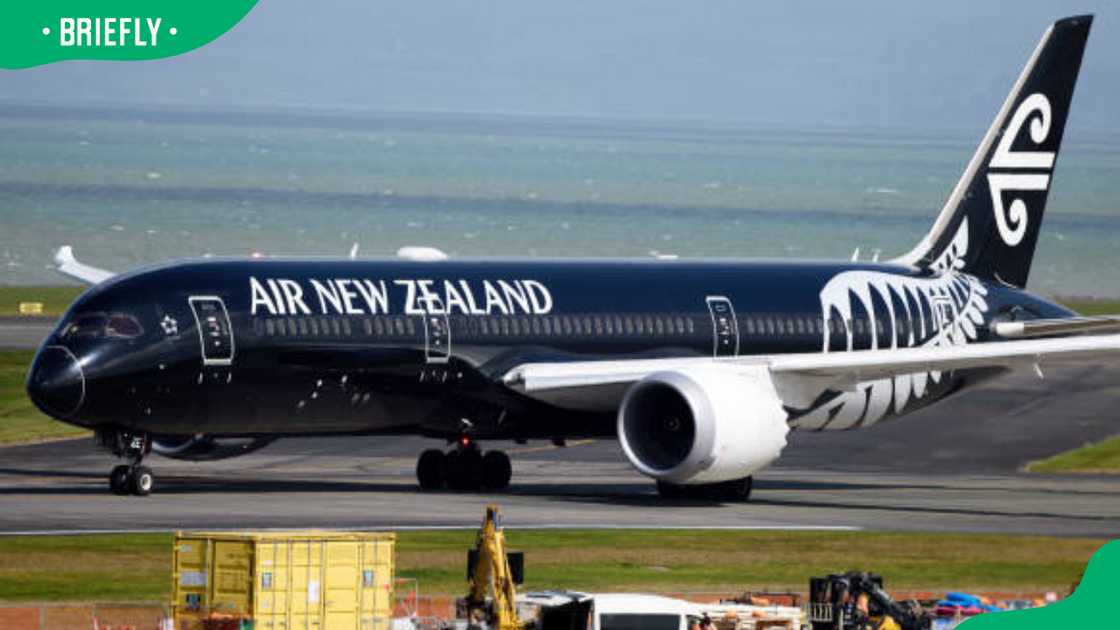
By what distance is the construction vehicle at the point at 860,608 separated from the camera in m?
32.6

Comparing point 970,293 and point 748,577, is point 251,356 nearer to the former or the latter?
point 748,577

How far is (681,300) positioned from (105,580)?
19444mm

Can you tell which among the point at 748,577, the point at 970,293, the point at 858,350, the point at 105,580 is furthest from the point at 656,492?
the point at 105,580

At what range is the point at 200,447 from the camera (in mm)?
51938

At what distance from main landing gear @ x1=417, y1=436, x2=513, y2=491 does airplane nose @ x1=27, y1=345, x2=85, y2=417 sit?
874 centimetres

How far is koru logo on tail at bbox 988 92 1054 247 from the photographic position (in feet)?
197

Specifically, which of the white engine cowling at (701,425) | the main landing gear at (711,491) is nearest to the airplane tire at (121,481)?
the white engine cowling at (701,425)

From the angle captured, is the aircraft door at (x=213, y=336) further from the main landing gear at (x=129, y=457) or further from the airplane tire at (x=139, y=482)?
the airplane tire at (x=139, y=482)

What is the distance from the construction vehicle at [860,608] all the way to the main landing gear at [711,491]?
16877mm

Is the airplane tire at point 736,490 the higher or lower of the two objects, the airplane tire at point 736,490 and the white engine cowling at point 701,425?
the lower

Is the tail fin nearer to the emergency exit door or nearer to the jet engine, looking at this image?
the jet engine

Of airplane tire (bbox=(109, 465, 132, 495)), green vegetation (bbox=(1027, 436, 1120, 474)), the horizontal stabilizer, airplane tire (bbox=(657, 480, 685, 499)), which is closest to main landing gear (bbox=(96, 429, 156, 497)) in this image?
airplane tire (bbox=(109, 465, 132, 495))

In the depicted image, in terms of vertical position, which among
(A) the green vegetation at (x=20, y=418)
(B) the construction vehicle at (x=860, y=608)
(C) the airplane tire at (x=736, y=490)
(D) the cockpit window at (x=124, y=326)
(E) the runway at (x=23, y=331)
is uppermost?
(E) the runway at (x=23, y=331)

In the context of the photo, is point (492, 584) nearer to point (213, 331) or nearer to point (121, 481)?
point (213, 331)
